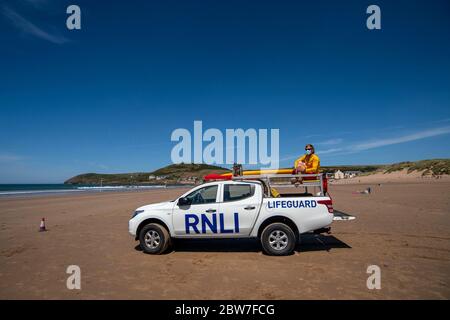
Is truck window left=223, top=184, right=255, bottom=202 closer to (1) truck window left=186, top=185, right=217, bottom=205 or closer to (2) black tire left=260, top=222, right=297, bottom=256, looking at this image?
(1) truck window left=186, top=185, right=217, bottom=205

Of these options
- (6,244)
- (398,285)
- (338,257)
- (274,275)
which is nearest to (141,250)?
(274,275)

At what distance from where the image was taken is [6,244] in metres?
8.57

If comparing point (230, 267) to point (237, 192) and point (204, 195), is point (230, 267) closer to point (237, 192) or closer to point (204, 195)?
point (237, 192)

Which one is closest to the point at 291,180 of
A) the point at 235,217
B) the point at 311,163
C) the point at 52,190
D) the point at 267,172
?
the point at 267,172

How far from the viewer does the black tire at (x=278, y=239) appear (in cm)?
679

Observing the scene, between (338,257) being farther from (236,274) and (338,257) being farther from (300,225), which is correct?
(236,274)

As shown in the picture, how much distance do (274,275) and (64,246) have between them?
21.1ft

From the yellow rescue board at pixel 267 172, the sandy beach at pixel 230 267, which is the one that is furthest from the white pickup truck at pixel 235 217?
the sandy beach at pixel 230 267

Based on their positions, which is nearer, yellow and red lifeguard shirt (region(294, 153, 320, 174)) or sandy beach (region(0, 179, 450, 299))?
sandy beach (region(0, 179, 450, 299))

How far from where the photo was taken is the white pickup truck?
270 inches

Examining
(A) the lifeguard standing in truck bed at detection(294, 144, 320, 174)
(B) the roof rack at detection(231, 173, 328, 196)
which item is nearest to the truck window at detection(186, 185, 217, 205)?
(B) the roof rack at detection(231, 173, 328, 196)

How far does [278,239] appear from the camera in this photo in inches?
270

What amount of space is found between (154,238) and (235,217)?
2245mm

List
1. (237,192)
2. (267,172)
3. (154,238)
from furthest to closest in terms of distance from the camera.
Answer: (267,172) < (154,238) < (237,192)
